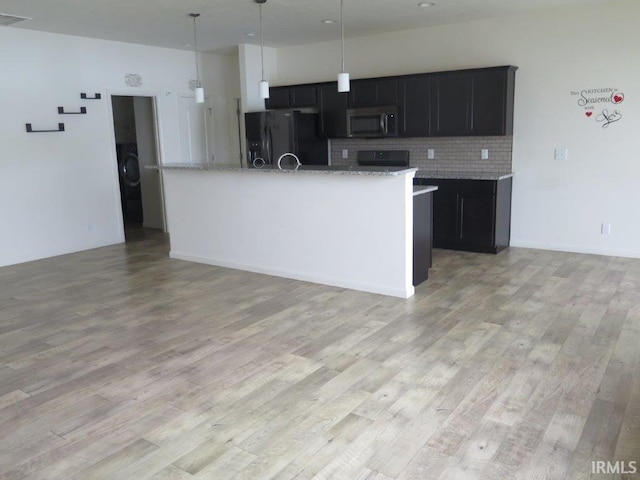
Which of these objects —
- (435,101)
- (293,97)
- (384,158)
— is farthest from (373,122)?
(293,97)

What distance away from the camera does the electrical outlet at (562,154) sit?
19.9 ft

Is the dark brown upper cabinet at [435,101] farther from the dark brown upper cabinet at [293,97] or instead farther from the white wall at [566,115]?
the white wall at [566,115]

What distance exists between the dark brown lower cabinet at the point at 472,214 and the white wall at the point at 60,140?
405cm

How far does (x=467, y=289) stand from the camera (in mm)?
4848

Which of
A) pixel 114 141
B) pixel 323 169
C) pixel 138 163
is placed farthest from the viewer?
pixel 138 163

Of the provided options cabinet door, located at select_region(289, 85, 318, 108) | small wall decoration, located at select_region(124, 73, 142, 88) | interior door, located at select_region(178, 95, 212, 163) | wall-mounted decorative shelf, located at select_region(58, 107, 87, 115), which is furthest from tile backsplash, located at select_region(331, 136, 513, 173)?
wall-mounted decorative shelf, located at select_region(58, 107, 87, 115)

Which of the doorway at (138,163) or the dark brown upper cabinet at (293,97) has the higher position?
the dark brown upper cabinet at (293,97)

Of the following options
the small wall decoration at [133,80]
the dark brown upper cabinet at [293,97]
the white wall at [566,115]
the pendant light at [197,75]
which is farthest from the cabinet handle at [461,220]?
the small wall decoration at [133,80]

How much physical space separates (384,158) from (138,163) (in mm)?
4059

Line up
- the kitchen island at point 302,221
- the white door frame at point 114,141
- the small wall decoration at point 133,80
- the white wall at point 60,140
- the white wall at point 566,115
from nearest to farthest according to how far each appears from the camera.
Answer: the kitchen island at point 302,221
the white wall at point 566,115
the white wall at point 60,140
the white door frame at point 114,141
the small wall decoration at point 133,80

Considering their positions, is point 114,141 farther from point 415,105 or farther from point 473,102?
point 473,102

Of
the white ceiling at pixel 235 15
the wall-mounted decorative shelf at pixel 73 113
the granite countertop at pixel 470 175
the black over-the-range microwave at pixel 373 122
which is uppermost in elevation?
the white ceiling at pixel 235 15

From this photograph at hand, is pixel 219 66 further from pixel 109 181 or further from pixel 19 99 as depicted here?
pixel 19 99

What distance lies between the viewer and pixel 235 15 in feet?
19.0
